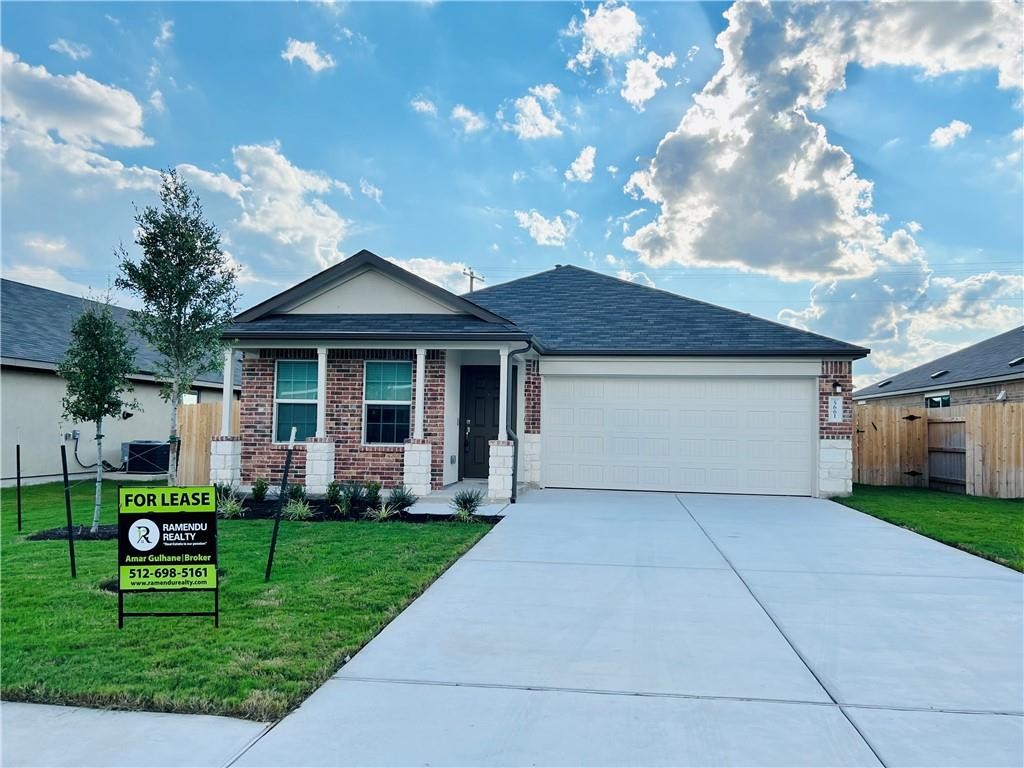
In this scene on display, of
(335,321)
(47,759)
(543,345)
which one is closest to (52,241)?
(335,321)

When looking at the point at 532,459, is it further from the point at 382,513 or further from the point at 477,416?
the point at 382,513

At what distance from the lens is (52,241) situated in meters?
15.9

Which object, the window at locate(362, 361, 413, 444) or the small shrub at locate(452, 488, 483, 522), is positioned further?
the window at locate(362, 361, 413, 444)

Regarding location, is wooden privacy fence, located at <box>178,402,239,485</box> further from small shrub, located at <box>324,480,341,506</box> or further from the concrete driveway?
the concrete driveway

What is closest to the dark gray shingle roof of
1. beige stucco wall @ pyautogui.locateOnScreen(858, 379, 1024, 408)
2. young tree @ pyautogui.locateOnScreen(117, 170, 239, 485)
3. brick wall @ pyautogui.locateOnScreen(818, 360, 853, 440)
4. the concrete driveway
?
young tree @ pyautogui.locateOnScreen(117, 170, 239, 485)

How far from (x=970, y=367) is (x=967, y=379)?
5.45ft

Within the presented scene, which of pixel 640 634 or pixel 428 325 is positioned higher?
pixel 428 325

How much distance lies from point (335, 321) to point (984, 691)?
36.9ft

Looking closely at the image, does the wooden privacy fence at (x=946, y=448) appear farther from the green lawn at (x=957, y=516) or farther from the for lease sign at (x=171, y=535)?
the for lease sign at (x=171, y=535)

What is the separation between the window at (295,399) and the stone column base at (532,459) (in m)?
4.41

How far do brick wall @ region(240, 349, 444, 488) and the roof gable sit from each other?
0.88 metres

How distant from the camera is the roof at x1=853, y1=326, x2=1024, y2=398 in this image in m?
18.1

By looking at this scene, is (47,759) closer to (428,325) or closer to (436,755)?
(436,755)

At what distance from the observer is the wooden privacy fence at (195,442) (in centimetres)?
1395
